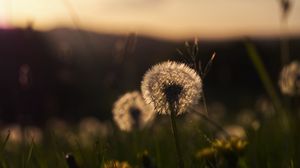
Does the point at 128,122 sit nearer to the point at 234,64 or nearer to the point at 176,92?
the point at 176,92

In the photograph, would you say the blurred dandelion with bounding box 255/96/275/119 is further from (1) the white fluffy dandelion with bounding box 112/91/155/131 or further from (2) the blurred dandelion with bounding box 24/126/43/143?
(2) the blurred dandelion with bounding box 24/126/43/143

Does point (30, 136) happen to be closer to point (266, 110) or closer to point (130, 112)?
point (130, 112)

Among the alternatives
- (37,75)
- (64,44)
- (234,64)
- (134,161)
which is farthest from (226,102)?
(134,161)

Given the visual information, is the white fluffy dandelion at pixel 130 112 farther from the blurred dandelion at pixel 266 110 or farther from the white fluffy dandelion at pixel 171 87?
the blurred dandelion at pixel 266 110

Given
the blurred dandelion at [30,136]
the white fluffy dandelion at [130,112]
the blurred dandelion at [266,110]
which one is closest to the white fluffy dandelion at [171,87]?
the blurred dandelion at [30,136]

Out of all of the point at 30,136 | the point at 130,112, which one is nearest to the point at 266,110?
the point at 130,112

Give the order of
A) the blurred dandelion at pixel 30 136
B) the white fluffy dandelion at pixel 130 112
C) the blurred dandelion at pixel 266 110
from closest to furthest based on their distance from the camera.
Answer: the blurred dandelion at pixel 30 136
the white fluffy dandelion at pixel 130 112
the blurred dandelion at pixel 266 110

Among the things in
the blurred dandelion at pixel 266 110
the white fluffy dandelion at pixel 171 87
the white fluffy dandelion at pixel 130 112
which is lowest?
the white fluffy dandelion at pixel 171 87
